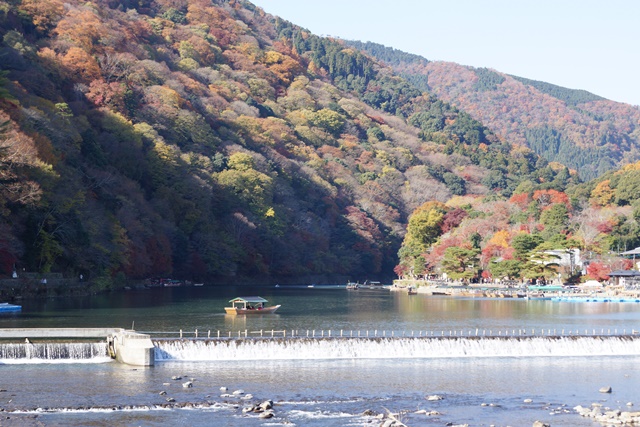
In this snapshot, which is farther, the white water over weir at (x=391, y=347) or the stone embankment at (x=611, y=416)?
the white water over weir at (x=391, y=347)

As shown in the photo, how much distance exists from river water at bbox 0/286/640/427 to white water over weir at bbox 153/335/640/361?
0.19 ft

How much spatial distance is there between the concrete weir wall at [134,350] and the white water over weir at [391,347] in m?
1.64

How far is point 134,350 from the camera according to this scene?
4753cm

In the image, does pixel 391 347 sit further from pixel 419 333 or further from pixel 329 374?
pixel 419 333

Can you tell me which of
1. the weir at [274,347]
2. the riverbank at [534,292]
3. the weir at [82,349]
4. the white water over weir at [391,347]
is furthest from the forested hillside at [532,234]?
the weir at [82,349]

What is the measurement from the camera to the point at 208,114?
17238 cm

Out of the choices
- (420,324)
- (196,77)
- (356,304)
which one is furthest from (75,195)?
(196,77)

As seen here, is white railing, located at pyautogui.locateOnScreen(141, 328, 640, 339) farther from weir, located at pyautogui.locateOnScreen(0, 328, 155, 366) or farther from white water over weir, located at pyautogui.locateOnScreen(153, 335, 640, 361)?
weir, located at pyautogui.locateOnScreen(0, 328, 155, 366)

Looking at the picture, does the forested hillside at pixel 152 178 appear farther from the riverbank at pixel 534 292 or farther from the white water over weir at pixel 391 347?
the white water over weir at pixel 391 347

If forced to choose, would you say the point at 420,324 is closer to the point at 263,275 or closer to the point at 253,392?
the point at 253,392

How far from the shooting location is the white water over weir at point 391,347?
50469 mm

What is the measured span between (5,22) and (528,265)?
256 ft

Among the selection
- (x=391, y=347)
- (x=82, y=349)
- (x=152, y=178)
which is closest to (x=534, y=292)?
(x=152, y=178)

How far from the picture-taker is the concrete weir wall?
47.3m
